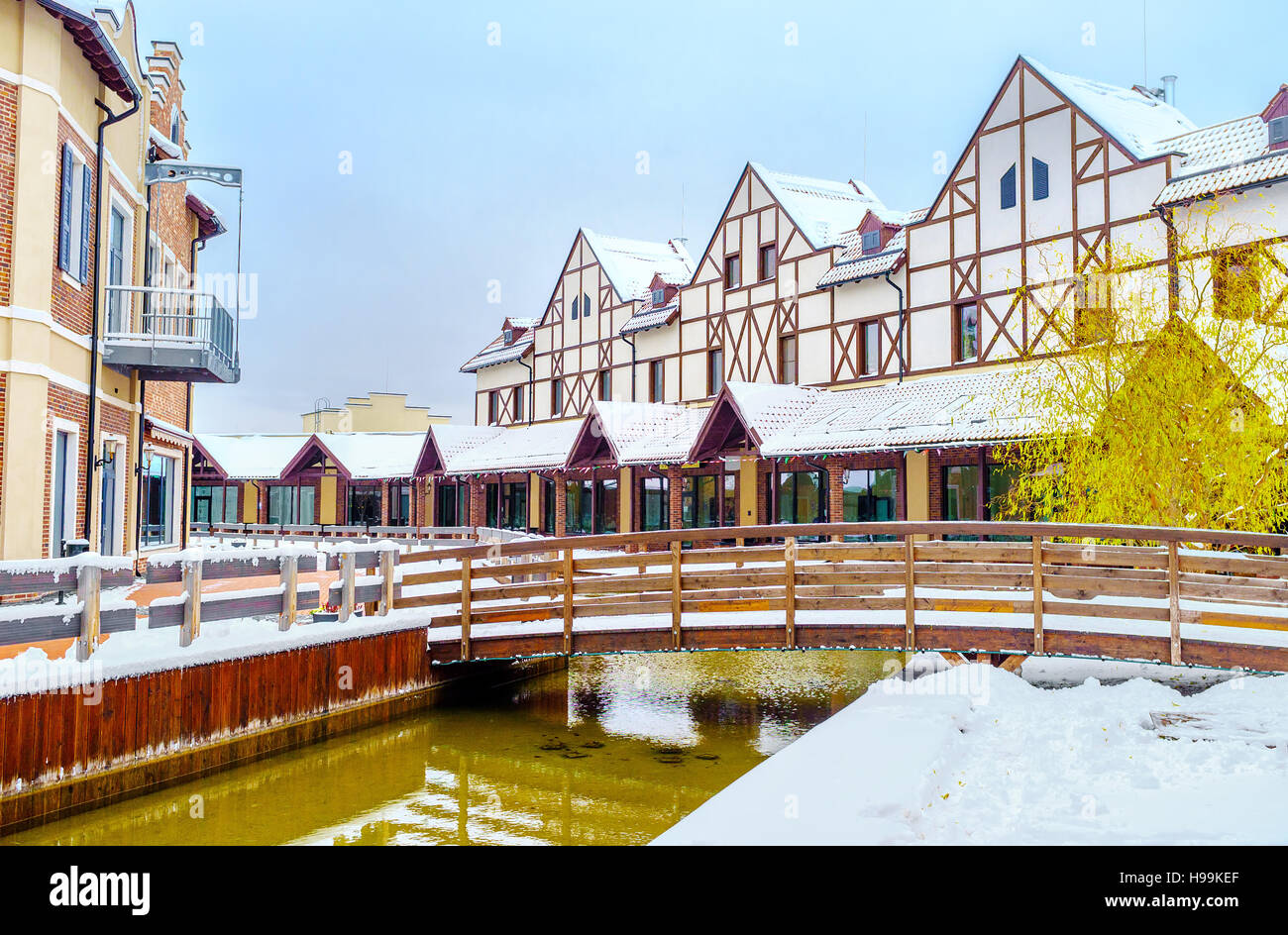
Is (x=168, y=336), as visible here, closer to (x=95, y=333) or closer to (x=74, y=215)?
(x=95, y=333)

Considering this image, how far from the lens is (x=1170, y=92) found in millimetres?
23938

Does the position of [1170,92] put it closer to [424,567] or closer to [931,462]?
[931,462]

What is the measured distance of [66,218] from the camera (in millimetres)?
11664

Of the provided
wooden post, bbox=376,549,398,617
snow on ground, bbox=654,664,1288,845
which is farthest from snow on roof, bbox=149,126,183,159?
snow on ground, bbox=654,664,1288,845

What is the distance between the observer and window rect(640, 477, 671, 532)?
25.8 meters

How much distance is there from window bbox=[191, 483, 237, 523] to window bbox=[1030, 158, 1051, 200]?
3539 cm

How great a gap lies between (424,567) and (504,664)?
511 centimetres

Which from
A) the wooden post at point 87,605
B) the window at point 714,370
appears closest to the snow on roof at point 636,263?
the window at point 714,370

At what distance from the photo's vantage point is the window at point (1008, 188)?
2000cm

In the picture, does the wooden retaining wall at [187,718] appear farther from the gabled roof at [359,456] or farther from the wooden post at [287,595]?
the gabled roof at [359,456]

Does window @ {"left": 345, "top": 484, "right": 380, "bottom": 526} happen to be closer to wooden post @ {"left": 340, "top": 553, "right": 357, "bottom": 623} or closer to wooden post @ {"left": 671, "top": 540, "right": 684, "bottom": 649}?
wooden post @ {"left": 340, "top": 553, "right": 357, "bottom": 623}

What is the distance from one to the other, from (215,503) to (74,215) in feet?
114

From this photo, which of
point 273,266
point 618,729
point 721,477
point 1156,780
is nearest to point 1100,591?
point 1156,780

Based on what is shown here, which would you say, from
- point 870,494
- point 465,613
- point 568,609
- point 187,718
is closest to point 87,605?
point 187,718
